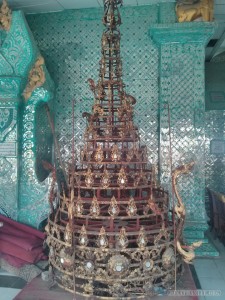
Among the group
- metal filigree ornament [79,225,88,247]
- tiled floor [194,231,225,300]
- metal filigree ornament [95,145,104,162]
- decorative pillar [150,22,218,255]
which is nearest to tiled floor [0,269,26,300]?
metal filigree ornament [79,225,88,247]

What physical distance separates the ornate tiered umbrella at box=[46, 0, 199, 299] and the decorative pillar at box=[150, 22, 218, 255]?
5.33 feet

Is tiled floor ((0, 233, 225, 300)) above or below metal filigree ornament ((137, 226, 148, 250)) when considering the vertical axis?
below

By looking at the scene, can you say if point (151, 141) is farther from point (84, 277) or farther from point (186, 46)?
point (84, 277)

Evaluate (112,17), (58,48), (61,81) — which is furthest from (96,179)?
(58,48)

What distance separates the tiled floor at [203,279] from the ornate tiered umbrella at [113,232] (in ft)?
2.00

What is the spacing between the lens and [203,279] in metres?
3.46

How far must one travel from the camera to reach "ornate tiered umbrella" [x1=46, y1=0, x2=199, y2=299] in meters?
2.51

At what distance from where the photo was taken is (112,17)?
2.85m

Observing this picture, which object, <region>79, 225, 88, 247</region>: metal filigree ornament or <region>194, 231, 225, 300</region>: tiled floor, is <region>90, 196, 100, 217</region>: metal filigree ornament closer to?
<region>79, 225, 88, 247</region>: metal filigree ornament

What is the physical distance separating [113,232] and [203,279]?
4.95 feet

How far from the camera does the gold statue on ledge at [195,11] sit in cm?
438

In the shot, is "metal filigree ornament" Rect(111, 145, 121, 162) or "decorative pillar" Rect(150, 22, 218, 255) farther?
"decorative pillar" Rect(150, 22, 218, 255)

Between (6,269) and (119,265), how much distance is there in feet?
5.73

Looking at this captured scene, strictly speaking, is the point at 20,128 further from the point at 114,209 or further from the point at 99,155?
the point at 114,209
